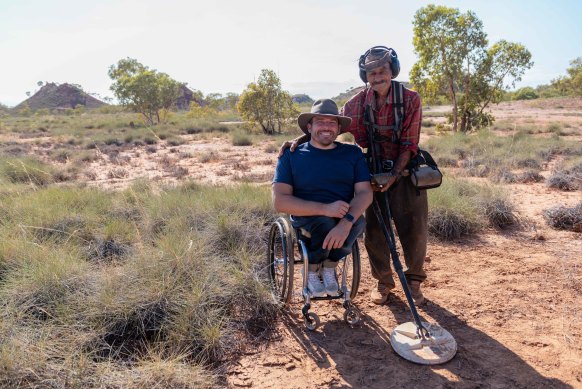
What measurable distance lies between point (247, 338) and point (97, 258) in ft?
6.44

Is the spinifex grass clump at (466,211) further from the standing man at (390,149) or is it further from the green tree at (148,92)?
the green tree at (148,92)

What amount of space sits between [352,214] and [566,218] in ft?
12.8

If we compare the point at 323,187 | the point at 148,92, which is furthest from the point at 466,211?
the point at 148,92

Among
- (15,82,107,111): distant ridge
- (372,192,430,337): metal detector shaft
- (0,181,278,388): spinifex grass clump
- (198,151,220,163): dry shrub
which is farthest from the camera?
(15,82,107,111): distant ridge

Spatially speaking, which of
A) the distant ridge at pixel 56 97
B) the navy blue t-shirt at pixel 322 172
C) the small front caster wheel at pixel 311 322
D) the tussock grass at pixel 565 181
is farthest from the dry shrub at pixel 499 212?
the distant ridge at pixel 56 97

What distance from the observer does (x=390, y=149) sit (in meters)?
3.38

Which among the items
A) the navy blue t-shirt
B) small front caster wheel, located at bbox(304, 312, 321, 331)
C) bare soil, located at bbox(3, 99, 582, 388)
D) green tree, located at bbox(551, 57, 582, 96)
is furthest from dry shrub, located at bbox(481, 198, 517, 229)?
green tree, located at bbox(551, 57, 582, 96)

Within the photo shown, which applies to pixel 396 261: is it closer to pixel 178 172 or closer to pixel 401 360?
pixel 401 360

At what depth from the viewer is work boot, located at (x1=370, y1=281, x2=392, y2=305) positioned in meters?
3.60

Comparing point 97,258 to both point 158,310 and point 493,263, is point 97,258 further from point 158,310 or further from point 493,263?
point 493,263

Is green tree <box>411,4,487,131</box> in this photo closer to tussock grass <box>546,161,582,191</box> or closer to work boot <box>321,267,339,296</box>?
tussock grass <box>546,161,582,191</box>

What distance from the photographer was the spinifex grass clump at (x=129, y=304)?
2.42m

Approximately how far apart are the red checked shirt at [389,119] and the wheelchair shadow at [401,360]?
1.32m

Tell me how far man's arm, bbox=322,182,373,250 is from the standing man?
0.19m
